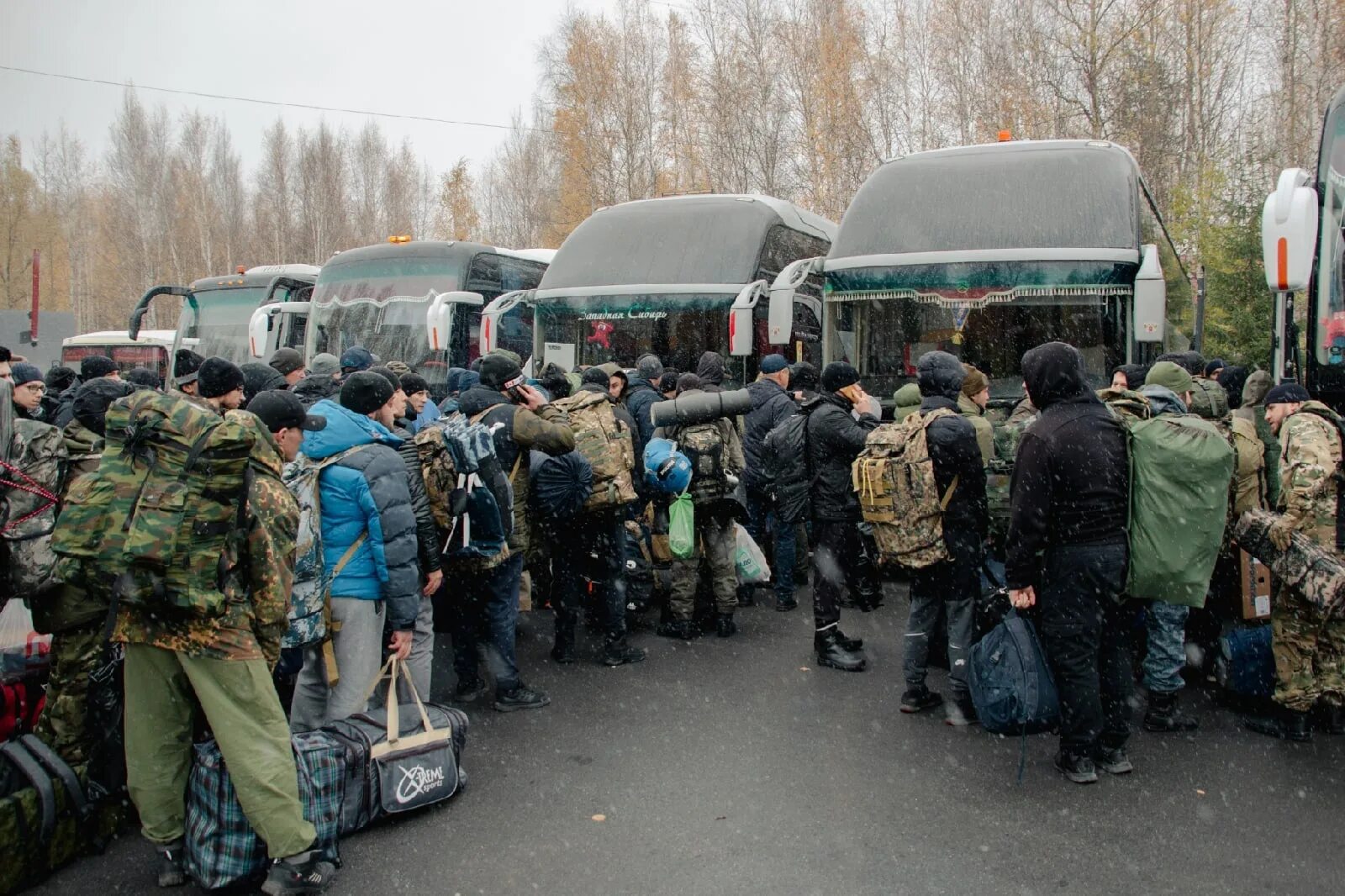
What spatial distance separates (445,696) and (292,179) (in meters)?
49.6

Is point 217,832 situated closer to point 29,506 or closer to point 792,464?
point 29,506

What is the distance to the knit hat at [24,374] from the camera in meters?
5.79

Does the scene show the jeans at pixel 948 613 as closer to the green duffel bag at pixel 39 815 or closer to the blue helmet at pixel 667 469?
the blue helmet at pixel 667 469

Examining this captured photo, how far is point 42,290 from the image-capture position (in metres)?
52.9

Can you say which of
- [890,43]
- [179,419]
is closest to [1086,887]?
[179,419]

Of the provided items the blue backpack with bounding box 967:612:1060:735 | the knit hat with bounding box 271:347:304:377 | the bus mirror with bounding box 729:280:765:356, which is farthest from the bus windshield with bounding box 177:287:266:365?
the blue backpack with bounding box 967:612:1060:735

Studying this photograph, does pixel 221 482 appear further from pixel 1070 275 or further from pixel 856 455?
pixel 1070 275

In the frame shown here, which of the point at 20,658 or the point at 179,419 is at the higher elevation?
the point at 179,419

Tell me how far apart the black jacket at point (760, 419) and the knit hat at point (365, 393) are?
11.7 ft

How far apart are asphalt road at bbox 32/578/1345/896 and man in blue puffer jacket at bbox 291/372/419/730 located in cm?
70

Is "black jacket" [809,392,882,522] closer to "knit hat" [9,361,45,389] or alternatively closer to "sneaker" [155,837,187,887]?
"sneaker" [155,837,187,887]

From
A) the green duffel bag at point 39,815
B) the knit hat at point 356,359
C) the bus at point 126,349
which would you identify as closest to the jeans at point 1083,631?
the green duffel bag at point 39,815

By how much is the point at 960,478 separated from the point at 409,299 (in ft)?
31.3

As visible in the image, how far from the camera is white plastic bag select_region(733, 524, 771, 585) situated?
23.0 ft
